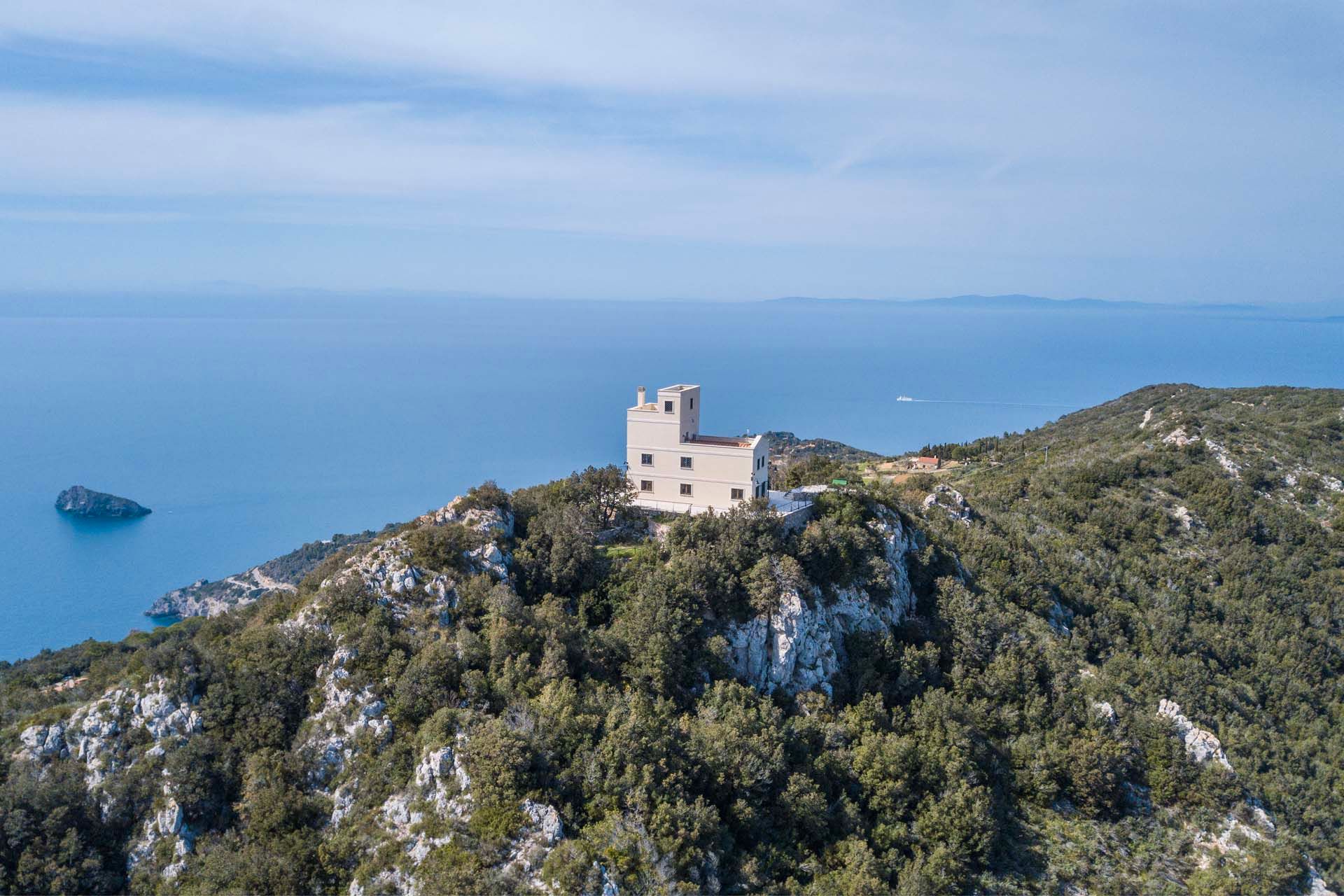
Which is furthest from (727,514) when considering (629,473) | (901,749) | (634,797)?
(634,797)

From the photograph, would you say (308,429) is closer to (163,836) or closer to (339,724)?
(339,724)

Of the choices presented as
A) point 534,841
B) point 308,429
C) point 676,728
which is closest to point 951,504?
point 676,728

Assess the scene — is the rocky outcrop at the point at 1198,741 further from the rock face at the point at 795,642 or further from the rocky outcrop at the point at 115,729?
the rocky outcrop at the point at 115,729

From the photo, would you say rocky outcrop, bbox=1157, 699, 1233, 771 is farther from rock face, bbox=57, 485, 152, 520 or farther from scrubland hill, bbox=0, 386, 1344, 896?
rock face, bbox=57, 485, 152, 520

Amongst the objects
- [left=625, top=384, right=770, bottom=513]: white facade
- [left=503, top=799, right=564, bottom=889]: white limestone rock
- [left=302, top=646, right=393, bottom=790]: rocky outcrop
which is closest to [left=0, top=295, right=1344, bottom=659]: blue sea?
[left=302, top=646, right=393, bottom=790]: rocky outcrop

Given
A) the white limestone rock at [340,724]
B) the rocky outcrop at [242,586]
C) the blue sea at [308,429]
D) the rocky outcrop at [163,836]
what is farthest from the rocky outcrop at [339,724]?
the blue sea at [308,429]

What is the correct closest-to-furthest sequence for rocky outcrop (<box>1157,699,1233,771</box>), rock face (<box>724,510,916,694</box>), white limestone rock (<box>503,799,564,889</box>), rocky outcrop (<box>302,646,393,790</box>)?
white limestone rock (<box>503,799,564,889</box>) < rocky outcrop (<box>302,646,393,790</box>) < rock face (<box>724,510,916,694</box>) < rocky outcrop (<box>1157,699,1233,771</box>)
